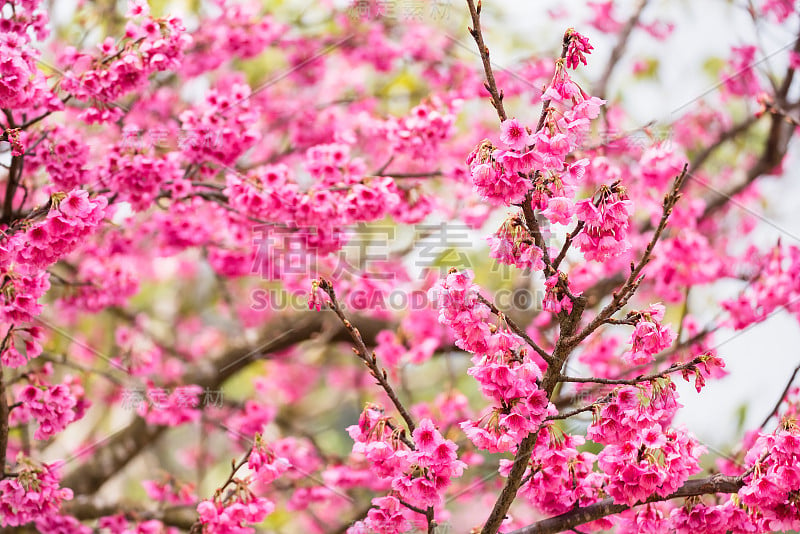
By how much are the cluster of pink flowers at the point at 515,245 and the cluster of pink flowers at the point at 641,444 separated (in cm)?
44

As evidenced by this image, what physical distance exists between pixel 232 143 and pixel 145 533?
5.97 ft

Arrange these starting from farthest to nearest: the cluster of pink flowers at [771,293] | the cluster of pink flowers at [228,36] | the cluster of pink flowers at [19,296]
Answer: the cluster of pink flowers at [228,36], the cluster of pink flowers at [771,293], the cluster of pink flowers at [19,296]

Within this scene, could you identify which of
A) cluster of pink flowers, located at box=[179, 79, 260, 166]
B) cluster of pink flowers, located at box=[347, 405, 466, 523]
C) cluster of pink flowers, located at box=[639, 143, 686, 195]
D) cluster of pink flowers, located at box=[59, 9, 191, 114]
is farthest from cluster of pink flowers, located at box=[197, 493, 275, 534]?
cluster of pink flowers, located at box=[639, 143, 686, 195]

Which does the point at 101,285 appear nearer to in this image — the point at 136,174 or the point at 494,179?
the point at 136,174

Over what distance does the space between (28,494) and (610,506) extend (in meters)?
2.00

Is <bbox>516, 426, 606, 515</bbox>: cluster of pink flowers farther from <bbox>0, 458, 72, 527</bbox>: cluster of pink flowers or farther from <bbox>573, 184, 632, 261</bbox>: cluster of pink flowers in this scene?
<bbox>0, 458, 72, 527</bbox>: cluster of pink flowers

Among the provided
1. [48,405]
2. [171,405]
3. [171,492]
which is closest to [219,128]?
[48,405]

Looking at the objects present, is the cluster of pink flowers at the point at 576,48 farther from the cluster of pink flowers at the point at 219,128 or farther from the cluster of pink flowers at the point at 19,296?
the cluster of pink flowers at the point at 19,296

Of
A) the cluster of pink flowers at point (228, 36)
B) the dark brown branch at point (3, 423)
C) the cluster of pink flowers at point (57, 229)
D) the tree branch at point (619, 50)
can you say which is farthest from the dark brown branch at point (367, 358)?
the tree branch at point (619, 50)

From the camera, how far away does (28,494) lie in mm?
2609

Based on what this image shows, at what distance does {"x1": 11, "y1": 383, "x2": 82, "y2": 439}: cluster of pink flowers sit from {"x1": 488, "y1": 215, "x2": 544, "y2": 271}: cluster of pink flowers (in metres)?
1.76

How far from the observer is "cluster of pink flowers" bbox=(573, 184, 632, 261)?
2.03m

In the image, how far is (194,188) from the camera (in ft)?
11.6

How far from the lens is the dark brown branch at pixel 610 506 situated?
2.22m
